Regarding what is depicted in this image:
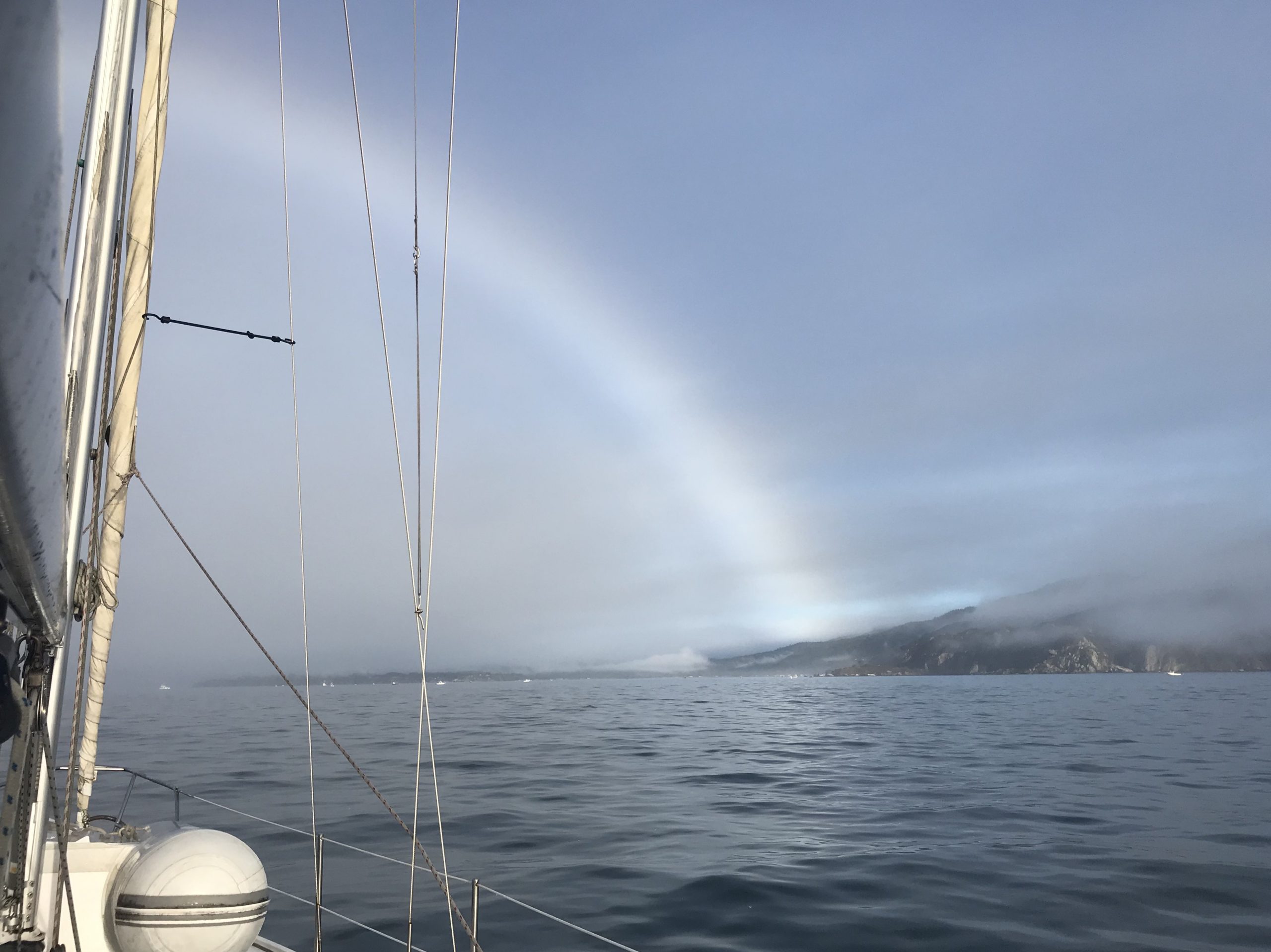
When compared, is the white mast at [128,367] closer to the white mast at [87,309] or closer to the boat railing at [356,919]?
the boat railing at [356,919]

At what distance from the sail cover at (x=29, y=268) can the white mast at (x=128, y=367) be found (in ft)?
20.8

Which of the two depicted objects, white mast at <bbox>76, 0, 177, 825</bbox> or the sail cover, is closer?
the sail cover

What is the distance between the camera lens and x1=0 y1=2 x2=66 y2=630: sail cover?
960mm

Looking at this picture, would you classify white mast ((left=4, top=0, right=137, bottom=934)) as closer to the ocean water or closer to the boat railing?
the boat railing

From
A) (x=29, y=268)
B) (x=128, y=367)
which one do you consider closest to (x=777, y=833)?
(x=128, y=367)

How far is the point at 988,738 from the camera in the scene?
41781mm

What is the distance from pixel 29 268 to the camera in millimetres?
1262

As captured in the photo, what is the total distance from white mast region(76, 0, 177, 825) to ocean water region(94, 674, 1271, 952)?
Result: 502cm

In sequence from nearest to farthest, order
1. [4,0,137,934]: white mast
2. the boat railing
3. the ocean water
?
[4,0,137,934]: white mast → the boat railing → the ocean water

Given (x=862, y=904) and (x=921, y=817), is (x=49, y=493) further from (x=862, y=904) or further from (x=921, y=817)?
(x=921, y=817)

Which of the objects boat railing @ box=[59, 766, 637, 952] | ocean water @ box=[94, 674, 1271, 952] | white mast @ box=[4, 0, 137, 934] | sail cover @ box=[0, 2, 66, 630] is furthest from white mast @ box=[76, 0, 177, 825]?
sail cover @ box=[0, 2, 66, 630]

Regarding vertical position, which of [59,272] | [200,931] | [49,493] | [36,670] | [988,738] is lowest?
[988,738]

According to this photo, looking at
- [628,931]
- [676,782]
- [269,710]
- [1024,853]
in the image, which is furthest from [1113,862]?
[269,710]

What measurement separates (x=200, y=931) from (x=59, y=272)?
7098 mm
